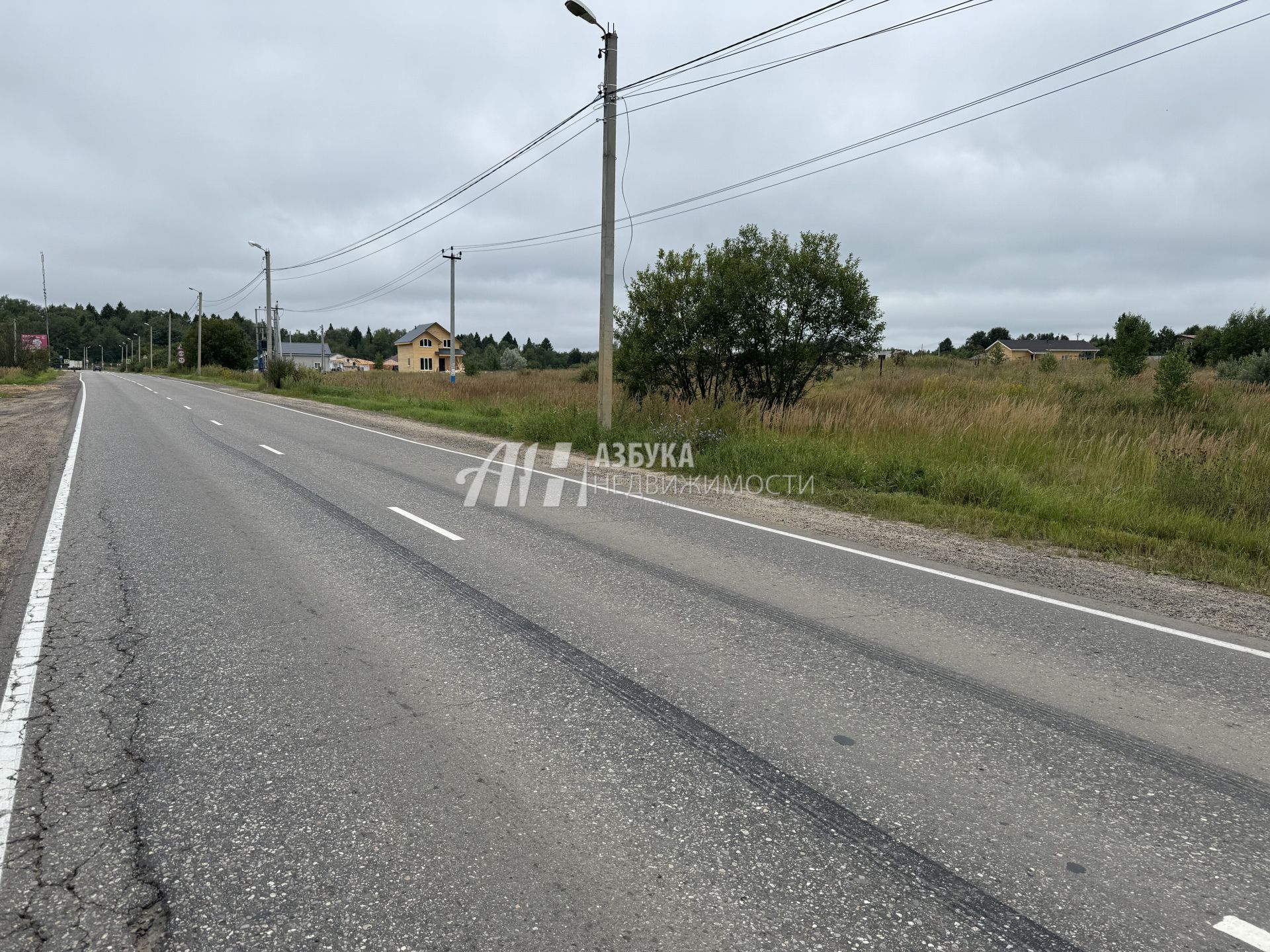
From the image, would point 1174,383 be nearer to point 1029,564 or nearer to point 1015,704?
point 1029,564

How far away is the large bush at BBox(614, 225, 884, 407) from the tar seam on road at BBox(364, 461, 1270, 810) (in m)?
12.3

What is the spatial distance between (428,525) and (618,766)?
18.6ft

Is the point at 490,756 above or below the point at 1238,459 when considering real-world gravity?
below

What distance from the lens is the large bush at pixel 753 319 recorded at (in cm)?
1883

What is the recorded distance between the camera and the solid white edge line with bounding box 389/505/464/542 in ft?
26.4

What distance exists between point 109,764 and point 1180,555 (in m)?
9.06


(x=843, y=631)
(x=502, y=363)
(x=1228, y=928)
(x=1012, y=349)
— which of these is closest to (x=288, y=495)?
(x=843, y=631)

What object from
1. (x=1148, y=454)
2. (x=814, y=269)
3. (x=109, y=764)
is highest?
(x=814, y=269)

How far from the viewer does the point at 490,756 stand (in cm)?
356

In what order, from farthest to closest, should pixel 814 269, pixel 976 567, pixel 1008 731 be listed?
pixel 814 269, pixel 976 567, pixel 1008 731

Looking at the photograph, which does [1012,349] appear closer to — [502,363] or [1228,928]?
[502,363]

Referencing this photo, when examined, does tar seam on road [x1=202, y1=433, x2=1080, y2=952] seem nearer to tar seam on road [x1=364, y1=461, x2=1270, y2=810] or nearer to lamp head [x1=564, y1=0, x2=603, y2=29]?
tar seam on road [x1=364, y1=461, x2=1270, y2=810]

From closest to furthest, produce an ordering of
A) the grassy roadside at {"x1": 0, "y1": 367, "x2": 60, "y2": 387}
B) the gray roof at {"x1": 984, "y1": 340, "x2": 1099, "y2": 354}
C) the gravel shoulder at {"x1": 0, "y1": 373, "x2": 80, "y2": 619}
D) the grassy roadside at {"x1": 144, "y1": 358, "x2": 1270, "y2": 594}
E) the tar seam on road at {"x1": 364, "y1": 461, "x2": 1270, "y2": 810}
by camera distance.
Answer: the tar seam on road at {"x1": 364, "y1": 461, "x2": 1270, "y2": 810}
the gravel shoulder at {"x1": 0, "y1": 373, "x2": 80, "y2": 619}
the grassy roadside at {"x1": 144, "y1": 358, "x2": 1270, "y2": 594}
the grassy roadside at {"x1": 0, "y1": 367, "x2": 60, "y2": 387}
the gray roof at {"x1": 984, "y1": 340, "x2": 1099, "y2": 354}

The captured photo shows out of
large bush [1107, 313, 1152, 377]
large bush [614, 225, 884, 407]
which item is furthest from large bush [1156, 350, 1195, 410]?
large bush [1107, 313, 1152, 377]
